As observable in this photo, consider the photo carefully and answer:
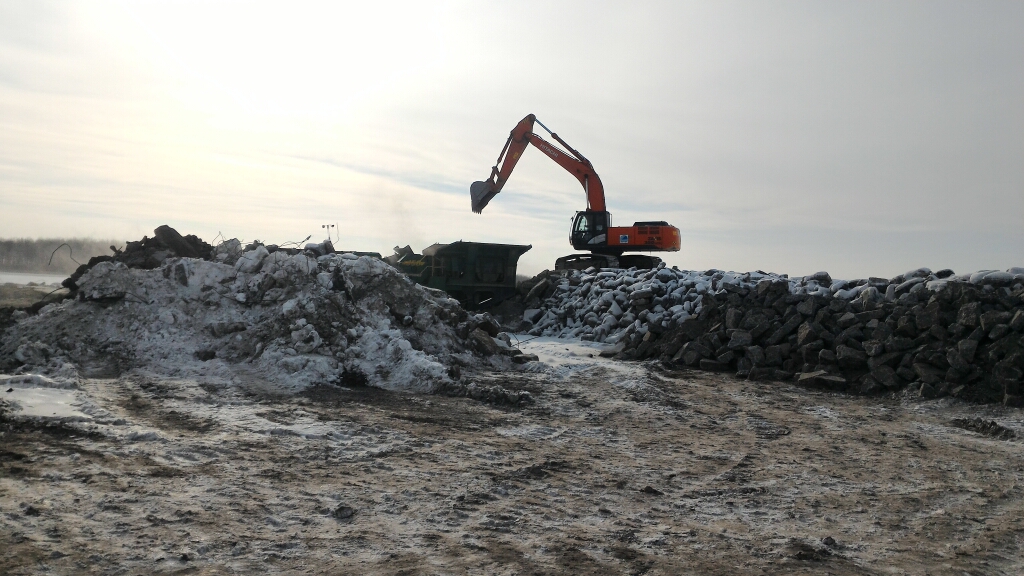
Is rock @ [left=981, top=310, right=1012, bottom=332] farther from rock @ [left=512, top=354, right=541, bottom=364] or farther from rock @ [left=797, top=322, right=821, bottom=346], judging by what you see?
rock @ [left=512, top=354, right=541, bottom=364]

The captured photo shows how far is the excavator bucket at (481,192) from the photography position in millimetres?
20594

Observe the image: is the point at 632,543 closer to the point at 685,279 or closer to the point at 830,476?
the point at 830,476

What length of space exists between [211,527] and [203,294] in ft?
21.8

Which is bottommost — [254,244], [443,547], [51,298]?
[443,547]

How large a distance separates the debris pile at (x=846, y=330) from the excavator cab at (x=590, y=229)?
5859 mm

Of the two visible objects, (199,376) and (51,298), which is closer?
(199,376)

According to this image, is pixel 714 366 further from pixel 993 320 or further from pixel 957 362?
pixel 993 320

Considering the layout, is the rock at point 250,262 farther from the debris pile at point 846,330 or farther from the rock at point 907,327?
the rock at point 907,327

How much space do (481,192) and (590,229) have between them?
352 centimetres

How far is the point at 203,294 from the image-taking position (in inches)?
403

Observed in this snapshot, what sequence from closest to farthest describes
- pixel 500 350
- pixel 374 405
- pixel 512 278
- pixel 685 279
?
pixel 374 405, pixel 500 350, pixel 685 279, pixel 512 278

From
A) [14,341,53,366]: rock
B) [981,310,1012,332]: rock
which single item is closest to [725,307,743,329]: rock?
[981,310,1012,332]: rock

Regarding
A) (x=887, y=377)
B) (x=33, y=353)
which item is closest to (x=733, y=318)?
(x=887, y=377)

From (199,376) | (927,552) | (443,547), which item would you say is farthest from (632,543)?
(199,376)
